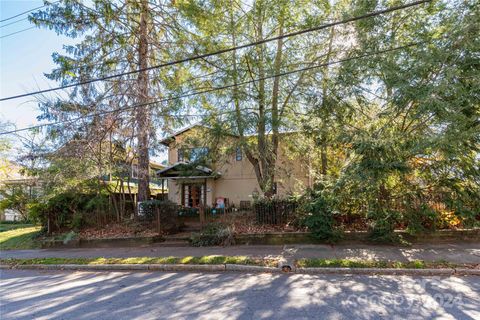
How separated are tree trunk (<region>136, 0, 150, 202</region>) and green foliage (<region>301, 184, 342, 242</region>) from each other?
729 cm

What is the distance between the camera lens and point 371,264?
635cm

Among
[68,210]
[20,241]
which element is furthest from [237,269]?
[20,241]

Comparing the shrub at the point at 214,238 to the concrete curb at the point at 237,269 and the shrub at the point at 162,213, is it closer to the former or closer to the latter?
the shrub at the point at 162,213

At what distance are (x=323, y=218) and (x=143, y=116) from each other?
7.96 meters

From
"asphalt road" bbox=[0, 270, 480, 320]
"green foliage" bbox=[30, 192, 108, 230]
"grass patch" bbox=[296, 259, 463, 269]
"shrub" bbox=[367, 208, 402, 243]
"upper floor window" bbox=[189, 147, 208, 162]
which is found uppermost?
"upper floor window" bbox=[189, 147, 208, 162]

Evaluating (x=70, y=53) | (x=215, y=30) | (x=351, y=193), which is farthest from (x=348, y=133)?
(x=70, y=53)

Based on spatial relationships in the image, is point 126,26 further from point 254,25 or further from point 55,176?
point 55,176

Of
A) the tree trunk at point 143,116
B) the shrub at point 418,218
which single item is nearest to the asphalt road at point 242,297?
the shrub at point 418,218

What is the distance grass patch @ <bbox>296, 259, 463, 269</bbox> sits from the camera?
6.14 metres

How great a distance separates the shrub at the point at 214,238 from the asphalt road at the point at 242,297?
270 centimetres

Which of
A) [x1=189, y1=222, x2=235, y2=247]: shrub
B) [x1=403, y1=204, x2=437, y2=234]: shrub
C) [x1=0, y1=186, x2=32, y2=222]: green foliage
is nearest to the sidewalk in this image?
[x1=189, y1=222, x2=235, y2=247]: shrub

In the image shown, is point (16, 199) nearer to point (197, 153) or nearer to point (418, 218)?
point (197, 153)

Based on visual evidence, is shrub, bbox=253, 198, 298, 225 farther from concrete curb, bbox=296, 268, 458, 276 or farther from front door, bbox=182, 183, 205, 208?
front door, bbox=182, 183, 205, 208

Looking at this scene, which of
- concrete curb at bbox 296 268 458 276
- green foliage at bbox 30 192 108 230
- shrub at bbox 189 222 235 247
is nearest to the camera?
concrete curb at bbox 296 268 458 276
